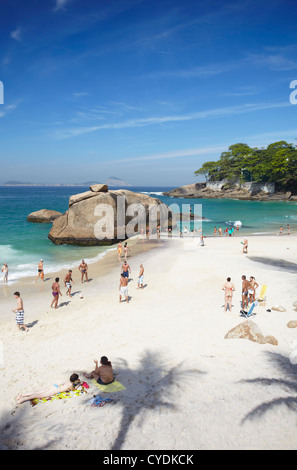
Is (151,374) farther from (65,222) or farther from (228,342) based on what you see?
(65,222)

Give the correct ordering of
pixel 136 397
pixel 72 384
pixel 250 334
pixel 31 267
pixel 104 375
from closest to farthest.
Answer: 1. pixel 136 397
2. pixel 72 384
3. pixel 104 375
4. pixel 250 334
5. pixel 31 267

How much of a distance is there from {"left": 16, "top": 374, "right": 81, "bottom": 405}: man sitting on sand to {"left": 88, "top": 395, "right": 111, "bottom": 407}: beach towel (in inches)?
26.9

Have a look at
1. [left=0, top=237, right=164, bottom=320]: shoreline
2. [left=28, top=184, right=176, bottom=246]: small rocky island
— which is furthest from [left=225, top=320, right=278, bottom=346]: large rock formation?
[left=28, top=184, right=176, bottom=246]: small rocky island

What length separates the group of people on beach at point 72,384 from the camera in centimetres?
643

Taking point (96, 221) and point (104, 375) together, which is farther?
point (96, 221)

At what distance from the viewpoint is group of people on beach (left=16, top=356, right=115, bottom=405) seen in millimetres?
6426

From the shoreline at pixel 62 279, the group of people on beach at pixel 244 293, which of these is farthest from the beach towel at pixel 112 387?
the shoreline at pixel 62 279

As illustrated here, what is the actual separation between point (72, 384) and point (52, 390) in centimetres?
46

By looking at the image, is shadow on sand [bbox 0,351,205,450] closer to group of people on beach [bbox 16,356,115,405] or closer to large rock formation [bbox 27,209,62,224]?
group of people on beach [bbox 16,356,115,405]

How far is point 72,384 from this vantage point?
6.73m

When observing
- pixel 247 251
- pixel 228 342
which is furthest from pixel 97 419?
pixel 247 251

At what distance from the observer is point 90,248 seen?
2688 cm

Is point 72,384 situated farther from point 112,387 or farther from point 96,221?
point 96,221

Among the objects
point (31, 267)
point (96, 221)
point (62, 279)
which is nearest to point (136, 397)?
point (62, 279)
